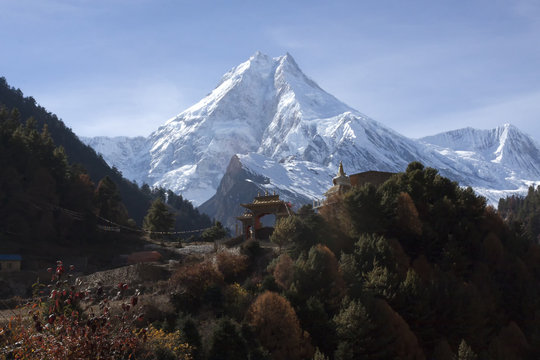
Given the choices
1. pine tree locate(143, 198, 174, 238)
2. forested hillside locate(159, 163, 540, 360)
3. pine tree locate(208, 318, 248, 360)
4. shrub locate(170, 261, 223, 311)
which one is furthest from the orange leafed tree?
pine tree locate(143, 198, 174, 238)

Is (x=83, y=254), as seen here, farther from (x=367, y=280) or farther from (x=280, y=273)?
(x=367, y=280)

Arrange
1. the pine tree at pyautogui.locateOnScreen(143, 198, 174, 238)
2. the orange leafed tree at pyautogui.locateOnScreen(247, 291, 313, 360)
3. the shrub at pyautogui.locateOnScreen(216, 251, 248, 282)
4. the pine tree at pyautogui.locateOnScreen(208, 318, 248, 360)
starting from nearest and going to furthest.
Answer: the pine tree at pyautogui.locateOnScreen(208, 318, 248, 360)
the orange leafed tree at pyautogui.locateOnScreen(247, 291, 313, 360)
the shrub at pyautogui.locateOnScreen(216, 251, 248, 282)
the pine tree at pyautogui.locateOnScreen(143, 198, 174, 238)

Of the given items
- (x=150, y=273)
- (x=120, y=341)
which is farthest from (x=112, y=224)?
(x=120, y=341)

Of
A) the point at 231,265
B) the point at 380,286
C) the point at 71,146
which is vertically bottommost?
the point at 380,286

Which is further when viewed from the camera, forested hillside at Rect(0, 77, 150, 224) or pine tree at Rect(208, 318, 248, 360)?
forested hillside at Rect(0, 77, 150, 224)

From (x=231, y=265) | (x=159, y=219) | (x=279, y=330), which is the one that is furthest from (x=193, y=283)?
(x=159, y=219)

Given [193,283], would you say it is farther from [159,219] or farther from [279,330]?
[159,219]

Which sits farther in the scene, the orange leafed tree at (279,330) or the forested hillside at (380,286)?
the forested hillside at (380,286)

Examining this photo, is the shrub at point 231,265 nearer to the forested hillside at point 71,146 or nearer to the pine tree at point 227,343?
the pine tree at point 227,343

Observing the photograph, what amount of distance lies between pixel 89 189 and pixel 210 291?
3658 centimetres

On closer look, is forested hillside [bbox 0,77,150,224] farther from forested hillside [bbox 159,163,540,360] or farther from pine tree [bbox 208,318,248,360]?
pine tree [bbox 208,318,248,360]

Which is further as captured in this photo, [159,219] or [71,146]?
[71,146]

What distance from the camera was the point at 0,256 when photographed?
196ft

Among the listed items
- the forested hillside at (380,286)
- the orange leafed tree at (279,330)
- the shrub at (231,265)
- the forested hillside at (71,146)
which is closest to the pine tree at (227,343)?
the forested hillside at (380,286)
